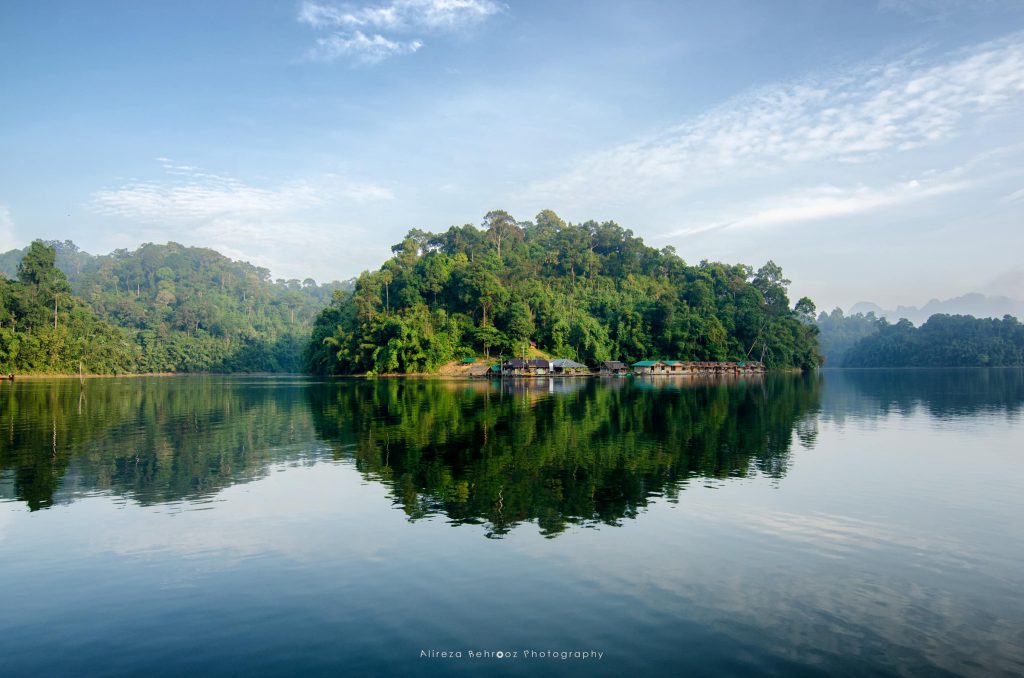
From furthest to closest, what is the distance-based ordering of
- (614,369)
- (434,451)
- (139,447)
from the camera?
(614,369), (139,447), (434,451)

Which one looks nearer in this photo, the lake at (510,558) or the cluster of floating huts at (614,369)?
the lake at (510,558)

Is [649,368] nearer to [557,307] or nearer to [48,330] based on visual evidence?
[557,307]

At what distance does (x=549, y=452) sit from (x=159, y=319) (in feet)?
477

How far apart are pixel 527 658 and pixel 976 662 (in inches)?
215

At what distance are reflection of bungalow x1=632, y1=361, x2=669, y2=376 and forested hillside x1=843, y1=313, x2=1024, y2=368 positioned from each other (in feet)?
353

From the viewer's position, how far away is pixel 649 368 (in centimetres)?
11019

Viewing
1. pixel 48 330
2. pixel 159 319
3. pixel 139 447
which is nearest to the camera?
pixel 139 447

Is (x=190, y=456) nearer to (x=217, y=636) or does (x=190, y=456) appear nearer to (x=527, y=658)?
(x=217, y=636)

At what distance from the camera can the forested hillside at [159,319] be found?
9394cm

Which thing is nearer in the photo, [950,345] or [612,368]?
[612,368]

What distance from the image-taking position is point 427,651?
25.2ft

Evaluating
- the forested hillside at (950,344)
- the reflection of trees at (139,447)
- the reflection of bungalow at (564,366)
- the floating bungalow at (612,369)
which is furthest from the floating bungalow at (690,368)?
the forested hillside at (950,344)

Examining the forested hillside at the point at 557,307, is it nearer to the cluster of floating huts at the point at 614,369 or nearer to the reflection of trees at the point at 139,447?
the cluster of floating huts at the point at 614,369

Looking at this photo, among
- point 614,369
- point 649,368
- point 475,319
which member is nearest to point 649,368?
point 649,368
